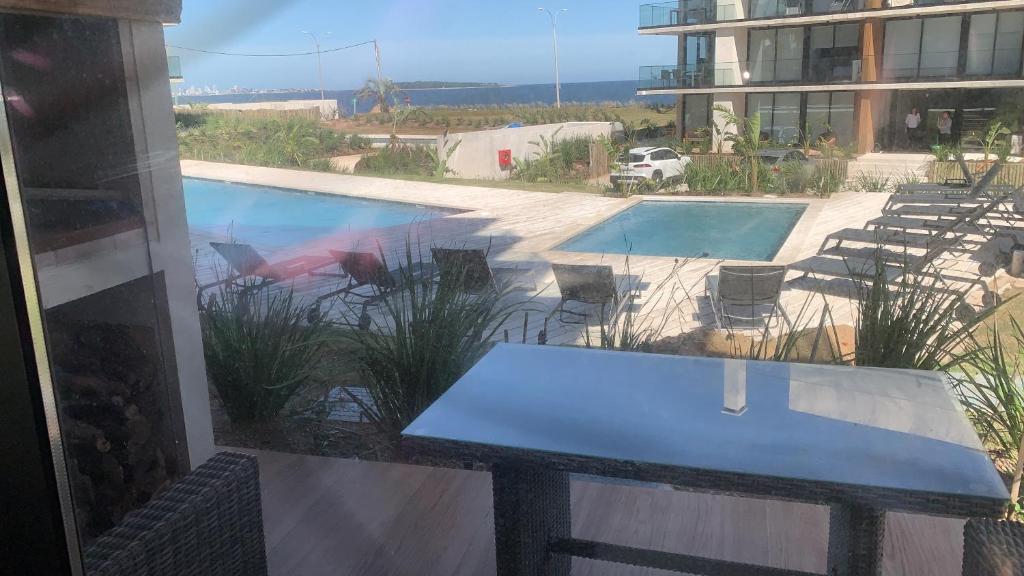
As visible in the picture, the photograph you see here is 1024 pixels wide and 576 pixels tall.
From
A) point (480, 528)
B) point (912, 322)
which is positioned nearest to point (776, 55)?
point (912, 322)

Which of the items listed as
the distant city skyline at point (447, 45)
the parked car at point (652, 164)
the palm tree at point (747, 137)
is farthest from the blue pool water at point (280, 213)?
the palm tree at point (747, 137)

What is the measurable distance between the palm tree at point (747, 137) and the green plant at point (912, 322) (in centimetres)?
76

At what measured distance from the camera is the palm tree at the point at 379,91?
328 cm

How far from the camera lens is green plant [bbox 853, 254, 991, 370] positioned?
94.1 inches

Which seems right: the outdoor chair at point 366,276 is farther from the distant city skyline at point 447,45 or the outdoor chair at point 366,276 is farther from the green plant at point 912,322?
the green plant at point 912,322

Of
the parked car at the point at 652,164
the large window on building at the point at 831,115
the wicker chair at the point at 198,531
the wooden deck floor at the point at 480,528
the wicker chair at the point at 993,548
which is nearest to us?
the wicker chair at the point at 993,548

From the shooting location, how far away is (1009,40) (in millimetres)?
2652

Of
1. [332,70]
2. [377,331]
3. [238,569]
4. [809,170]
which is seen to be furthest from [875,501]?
[332,70]

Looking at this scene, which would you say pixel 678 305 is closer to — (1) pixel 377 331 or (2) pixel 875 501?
(1) pixel 377 331

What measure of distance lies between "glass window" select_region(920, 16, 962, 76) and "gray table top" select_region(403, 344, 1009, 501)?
1.70m

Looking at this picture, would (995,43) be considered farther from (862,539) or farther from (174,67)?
(174,67)

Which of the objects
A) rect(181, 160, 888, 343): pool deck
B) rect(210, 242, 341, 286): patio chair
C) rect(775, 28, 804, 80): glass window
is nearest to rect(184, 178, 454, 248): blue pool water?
rect(181, 160, 888, 343): pool deck

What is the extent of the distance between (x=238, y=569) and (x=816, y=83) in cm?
253

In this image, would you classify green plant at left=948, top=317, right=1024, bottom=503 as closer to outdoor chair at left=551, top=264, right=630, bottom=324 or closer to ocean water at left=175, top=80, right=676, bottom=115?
outdoor chair at left=551, top=264, right=630, bottom=324
